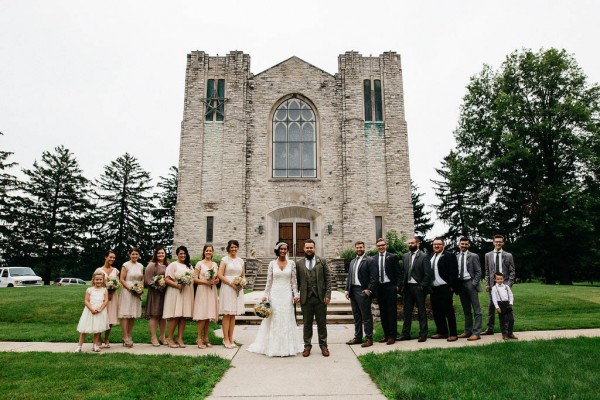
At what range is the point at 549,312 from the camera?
448 inches

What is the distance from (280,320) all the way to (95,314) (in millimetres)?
3140

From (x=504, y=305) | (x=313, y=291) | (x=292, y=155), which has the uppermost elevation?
(x=292, y=155)

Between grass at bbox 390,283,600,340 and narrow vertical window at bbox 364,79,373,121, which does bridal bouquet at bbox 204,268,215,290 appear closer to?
grass at bbox 390,283,600,340

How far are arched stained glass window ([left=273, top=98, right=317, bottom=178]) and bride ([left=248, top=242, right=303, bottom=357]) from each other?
15491mm

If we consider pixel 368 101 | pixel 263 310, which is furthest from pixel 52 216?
pixel 263 310

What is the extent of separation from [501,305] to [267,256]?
47.0 feet

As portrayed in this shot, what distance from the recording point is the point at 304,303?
6.93 metres

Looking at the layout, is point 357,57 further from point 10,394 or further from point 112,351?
point 10,394

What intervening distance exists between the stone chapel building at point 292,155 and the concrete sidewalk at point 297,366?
1261 centimetres

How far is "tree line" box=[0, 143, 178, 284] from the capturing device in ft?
115

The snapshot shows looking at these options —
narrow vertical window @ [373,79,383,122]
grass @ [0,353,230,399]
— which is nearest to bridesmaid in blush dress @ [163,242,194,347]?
grass @ [0,353,230,399]

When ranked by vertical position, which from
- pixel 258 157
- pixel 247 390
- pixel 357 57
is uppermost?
pixel 357 57

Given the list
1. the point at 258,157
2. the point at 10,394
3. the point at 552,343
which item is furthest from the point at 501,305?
the point at 258,157

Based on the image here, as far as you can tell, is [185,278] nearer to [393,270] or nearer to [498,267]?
[393,270]
